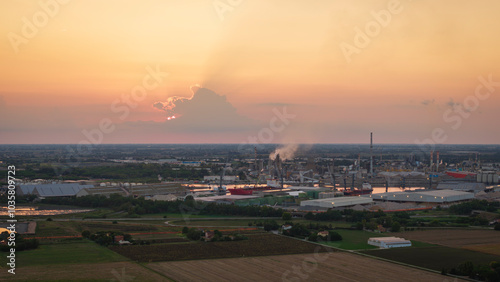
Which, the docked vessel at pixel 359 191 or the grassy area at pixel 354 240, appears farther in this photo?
the docked vessel at pixel 359 191

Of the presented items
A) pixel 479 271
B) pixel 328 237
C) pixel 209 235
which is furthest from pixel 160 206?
pixel 479 271

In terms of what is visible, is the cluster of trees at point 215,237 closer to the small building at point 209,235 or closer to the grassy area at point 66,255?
the small building at point 209,235

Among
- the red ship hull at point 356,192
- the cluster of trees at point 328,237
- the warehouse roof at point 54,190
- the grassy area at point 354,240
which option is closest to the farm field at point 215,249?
the cluster of trees at point 328,237

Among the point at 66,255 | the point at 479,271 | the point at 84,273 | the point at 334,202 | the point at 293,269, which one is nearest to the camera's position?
the point at 479,271

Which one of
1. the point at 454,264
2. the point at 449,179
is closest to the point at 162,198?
the point at 454,264

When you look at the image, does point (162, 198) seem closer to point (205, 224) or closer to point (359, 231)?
point (205, 224)

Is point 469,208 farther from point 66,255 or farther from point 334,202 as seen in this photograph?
point 66,255
